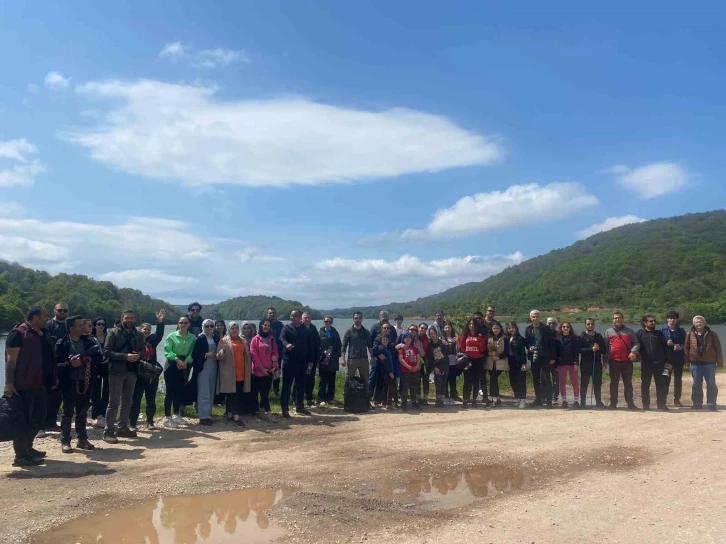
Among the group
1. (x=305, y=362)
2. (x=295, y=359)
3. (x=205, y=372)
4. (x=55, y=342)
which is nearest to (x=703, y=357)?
(x=305, y=362)

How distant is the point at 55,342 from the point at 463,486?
5.49 metres

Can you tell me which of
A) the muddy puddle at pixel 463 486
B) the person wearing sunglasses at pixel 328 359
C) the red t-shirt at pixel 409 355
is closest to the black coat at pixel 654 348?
the red t-shirt at pixel 409 355

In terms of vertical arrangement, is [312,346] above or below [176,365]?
above

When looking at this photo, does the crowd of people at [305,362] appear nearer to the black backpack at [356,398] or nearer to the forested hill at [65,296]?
the black backpack at [356,398]

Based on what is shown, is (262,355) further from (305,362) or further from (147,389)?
(147,389)

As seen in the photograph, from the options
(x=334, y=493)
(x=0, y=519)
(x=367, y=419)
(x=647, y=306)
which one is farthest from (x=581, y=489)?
(x=647, y=306)

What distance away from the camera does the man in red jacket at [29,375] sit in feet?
20.7

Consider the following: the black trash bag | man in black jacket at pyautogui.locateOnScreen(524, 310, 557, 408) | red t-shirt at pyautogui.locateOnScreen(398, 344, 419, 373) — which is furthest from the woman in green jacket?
man in black jacket at pyautogui.locateOnScreen(524, 310, 557, 408)

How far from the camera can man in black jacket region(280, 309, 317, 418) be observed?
9727 mm

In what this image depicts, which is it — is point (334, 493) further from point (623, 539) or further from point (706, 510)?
point (706, 510)

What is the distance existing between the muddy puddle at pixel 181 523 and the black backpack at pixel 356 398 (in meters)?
4.73

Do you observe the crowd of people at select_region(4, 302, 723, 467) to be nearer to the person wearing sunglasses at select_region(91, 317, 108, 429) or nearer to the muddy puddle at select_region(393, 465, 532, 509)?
the person wearing sunglasses at select_region(91, 317, 108, 429)

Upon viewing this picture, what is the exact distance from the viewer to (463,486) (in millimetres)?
5754

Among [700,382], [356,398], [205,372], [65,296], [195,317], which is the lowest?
[356,398]
